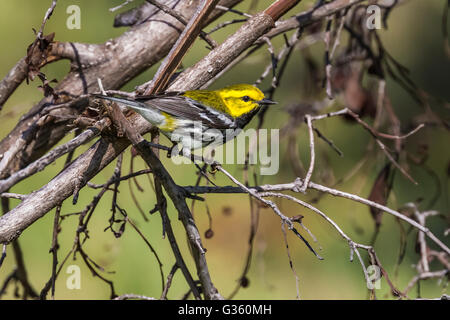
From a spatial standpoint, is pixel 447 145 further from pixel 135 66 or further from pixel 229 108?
pixel 135 66

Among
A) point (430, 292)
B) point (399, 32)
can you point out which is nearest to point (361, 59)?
point (430, 292)

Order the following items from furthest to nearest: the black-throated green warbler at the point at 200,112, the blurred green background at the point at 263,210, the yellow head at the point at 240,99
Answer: the blurred green background at the point at 263,210
the yellow head at the point at 240,99
the black-throated green warbler at the point at 200,112

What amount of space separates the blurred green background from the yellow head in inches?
12.8

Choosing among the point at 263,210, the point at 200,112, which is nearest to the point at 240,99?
the point at 200,112

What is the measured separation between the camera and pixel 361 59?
3.06 meters

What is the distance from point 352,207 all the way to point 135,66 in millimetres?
2079

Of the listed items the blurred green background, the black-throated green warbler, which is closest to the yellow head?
the black-throated green warbler

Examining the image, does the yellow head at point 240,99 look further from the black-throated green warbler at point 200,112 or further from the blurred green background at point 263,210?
the blurred green background at point 263,210

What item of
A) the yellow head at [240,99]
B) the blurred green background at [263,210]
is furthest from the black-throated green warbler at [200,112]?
the blurred green background at [263,210]

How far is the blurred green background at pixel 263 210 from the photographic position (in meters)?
3.51

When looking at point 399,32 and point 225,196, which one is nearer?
point 225,196

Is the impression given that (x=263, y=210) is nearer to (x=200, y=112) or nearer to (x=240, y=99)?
(x=240, y=99)

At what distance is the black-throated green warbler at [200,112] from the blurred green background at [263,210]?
1.10 feet

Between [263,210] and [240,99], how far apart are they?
1935 millimetres
